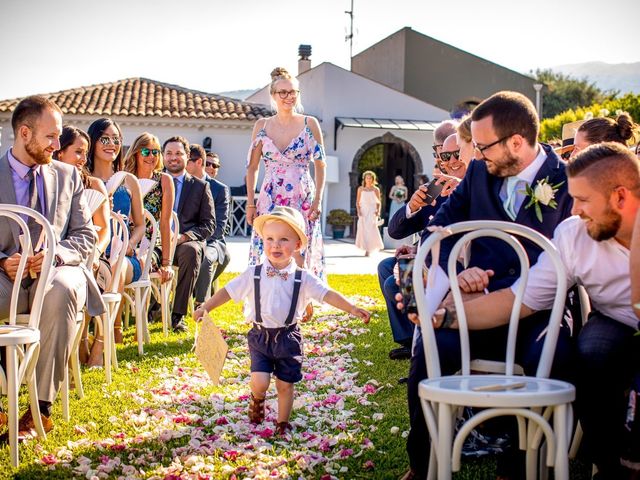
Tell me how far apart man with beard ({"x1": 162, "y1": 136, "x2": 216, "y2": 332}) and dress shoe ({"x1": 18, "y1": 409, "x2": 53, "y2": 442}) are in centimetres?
353

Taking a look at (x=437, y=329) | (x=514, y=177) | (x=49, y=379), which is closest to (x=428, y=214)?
(x=514, y=177)

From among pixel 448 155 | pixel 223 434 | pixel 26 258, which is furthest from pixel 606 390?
pixel 26 258

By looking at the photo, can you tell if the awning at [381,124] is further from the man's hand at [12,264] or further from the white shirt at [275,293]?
the man's hand at [12,264]

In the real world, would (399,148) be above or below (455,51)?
below

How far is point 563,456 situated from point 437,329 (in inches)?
33.4

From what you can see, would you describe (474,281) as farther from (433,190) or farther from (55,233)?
(55,233)

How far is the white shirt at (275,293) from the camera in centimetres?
439

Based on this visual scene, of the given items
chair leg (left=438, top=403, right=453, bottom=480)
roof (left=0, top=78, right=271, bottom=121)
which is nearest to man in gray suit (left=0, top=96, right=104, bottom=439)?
chair leg (left=438, top=403, right=453, bottom=480)

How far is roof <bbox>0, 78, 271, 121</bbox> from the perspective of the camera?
28766mm

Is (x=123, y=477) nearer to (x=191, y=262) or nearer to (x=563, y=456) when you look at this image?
(x=563, y=456)

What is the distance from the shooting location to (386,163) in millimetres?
33969

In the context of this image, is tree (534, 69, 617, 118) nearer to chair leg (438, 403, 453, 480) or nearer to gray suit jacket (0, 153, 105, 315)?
gray suit jacket (0, 153, 105, 315)

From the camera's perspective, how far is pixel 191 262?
790cm

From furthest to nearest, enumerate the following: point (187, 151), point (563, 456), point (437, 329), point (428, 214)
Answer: point (187, 151), point (428, 214), point (437, 329), point (563, 456)
